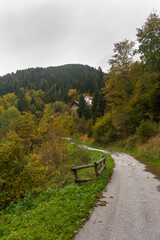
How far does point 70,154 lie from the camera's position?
599 inches

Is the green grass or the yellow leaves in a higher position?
the yellow leaves

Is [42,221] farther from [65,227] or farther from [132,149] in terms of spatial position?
[132,149]

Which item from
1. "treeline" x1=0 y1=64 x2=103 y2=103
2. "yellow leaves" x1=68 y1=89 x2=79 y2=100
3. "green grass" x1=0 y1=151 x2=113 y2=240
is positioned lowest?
"green grass" x1=0 y1=151 x2=113 y2=240

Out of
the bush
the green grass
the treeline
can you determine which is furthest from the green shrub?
the treeline

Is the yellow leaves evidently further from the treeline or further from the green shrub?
the green shrub

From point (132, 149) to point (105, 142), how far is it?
38.8 feet

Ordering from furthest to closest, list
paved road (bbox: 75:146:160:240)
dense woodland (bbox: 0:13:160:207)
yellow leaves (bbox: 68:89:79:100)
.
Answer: yellow leaves (bbox: 68:89:79:100) < dense woodland (bbox: 0:13:160:207) < paved road (bbox: 75:146:160:240)

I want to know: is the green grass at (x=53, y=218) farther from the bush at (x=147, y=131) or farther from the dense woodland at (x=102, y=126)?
the bush at (x=147, y=131)

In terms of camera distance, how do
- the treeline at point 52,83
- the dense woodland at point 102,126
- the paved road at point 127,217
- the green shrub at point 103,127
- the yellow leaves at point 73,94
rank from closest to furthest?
1. the paved road at point 127,217
2. the dense woodland at point 102,126
3. the green shrub at point 103,127
4. the treeline at point 52,83
5. the yellow leaves at point 73,94

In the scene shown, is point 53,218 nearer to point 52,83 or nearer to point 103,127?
point 103,127

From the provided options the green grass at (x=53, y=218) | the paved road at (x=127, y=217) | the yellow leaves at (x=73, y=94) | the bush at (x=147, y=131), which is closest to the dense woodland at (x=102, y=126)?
the bush at (x=147, y=131)

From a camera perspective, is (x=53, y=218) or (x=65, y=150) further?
(x=65, y=150)

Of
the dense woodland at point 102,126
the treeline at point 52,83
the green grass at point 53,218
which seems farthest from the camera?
the treeline at point 52,83

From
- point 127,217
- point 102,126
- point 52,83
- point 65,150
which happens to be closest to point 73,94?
point 52,83
